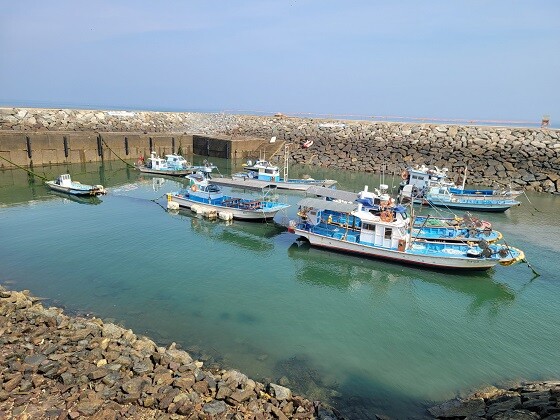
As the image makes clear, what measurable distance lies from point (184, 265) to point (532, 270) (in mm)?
19456

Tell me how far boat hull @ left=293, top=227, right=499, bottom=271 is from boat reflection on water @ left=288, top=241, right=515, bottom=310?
0.42m

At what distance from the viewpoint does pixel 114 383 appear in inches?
399

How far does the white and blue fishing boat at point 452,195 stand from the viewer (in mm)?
33062

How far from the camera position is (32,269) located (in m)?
19.5

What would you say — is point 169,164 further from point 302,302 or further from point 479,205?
point 479,205

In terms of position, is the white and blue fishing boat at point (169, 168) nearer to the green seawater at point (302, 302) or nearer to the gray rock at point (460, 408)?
the green seawater at point (302, 302)

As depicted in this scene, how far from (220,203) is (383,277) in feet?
49.4

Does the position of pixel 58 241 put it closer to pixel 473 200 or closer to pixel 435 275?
pixel 435 275

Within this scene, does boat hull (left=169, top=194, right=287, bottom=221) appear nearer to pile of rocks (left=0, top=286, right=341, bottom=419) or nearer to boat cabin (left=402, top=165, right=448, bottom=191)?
boat cabin (left=402, top=165, right=448, bottom=191)

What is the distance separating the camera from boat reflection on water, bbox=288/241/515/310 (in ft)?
63.0

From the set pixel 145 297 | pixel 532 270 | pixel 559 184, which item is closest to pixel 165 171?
pixel 145 297

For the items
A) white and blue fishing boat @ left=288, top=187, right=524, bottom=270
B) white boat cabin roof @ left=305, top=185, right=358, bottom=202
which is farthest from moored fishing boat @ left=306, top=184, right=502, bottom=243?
white boat cabin roof @ left=305, top=185, right=358, bottom=202

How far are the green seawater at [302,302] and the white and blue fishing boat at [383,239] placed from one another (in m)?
0.79

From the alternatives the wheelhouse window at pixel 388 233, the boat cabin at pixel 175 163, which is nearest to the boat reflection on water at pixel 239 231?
the wheelhouse window at pixel 388 233
